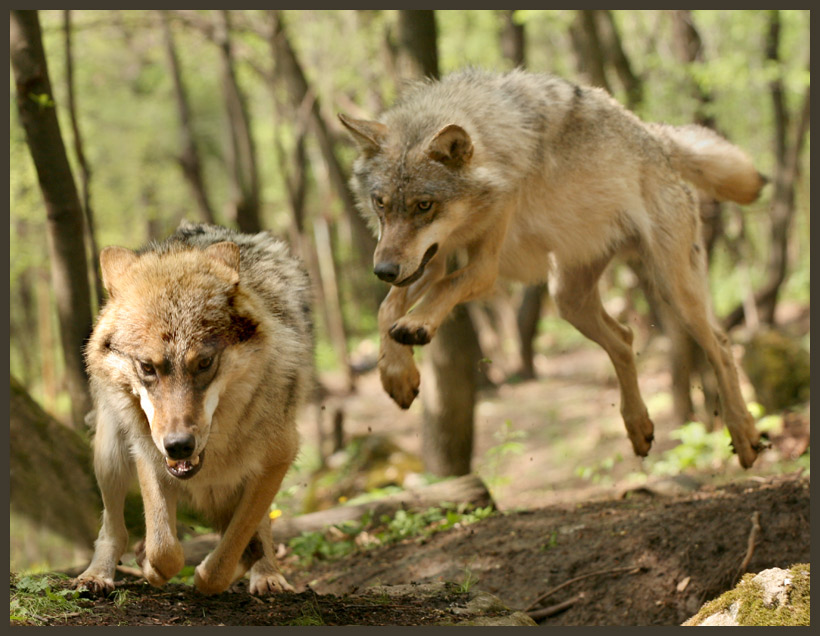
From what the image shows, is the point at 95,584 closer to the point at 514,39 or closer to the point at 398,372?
the point at 398,372

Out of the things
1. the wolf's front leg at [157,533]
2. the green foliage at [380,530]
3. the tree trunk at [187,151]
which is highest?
the tree trunk at [187,151]

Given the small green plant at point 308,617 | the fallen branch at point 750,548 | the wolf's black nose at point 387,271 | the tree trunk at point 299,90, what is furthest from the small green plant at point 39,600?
the tree trunk at point 299,90

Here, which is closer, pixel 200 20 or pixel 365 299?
pixel 200 20

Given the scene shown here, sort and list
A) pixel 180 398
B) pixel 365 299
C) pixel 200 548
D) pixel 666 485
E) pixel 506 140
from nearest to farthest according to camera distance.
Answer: pixel 180 398
pixel 506 140
pixel 200 548
pixel 666 485
pixel 365 299

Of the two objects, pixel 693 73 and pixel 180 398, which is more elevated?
pixel 693 73

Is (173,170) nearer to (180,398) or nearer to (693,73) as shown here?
(693,73)

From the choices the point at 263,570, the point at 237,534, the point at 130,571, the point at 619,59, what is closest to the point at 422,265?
the point at 237,534

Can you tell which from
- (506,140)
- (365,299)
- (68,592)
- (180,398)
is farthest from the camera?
(365,299)

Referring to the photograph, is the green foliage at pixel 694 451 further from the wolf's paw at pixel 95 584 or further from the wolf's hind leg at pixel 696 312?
the wolf's paw at pixel 95 584

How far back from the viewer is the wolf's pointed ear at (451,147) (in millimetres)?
5527

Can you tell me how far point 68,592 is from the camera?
4.57 meters

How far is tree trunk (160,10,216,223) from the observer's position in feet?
50.7

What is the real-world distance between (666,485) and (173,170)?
972 inches

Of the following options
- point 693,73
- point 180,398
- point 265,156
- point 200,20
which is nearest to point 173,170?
point 265,156
